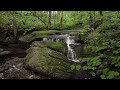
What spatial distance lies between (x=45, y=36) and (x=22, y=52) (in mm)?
3504

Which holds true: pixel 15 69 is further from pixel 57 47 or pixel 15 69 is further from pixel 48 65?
pixel 57 47

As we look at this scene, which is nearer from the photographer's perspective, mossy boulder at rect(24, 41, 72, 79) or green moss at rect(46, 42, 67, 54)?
mossy boulder at rect(24, 41, 72, 79)

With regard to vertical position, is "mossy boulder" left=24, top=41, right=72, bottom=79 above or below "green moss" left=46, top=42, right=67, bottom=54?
below

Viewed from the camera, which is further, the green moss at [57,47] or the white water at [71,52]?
the green moss at [57,47]

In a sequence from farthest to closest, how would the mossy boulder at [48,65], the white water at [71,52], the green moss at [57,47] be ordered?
1. the green moss at [57,47]
2. the white water at [71,52]
3. the mossy boulder at [48,65]

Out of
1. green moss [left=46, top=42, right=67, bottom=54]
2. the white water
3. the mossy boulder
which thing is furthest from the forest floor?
the white water

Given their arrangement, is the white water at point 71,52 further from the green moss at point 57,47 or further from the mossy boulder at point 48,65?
the mossy boulder at point 48,65

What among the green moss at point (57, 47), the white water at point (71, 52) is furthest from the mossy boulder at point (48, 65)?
the green moss at point (57, 47)

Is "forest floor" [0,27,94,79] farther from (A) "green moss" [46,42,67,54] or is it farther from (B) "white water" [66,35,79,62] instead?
(B) "white water" [66,35,79,62]

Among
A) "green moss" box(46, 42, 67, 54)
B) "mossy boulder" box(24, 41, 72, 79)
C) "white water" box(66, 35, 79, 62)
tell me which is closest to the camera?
"mossy boulder" box(24, 41, 72, 79)

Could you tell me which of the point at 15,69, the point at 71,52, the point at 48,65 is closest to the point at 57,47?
the point at 71,52

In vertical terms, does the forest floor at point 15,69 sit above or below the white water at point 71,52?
below

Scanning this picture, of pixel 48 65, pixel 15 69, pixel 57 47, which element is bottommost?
pixel 15 69
